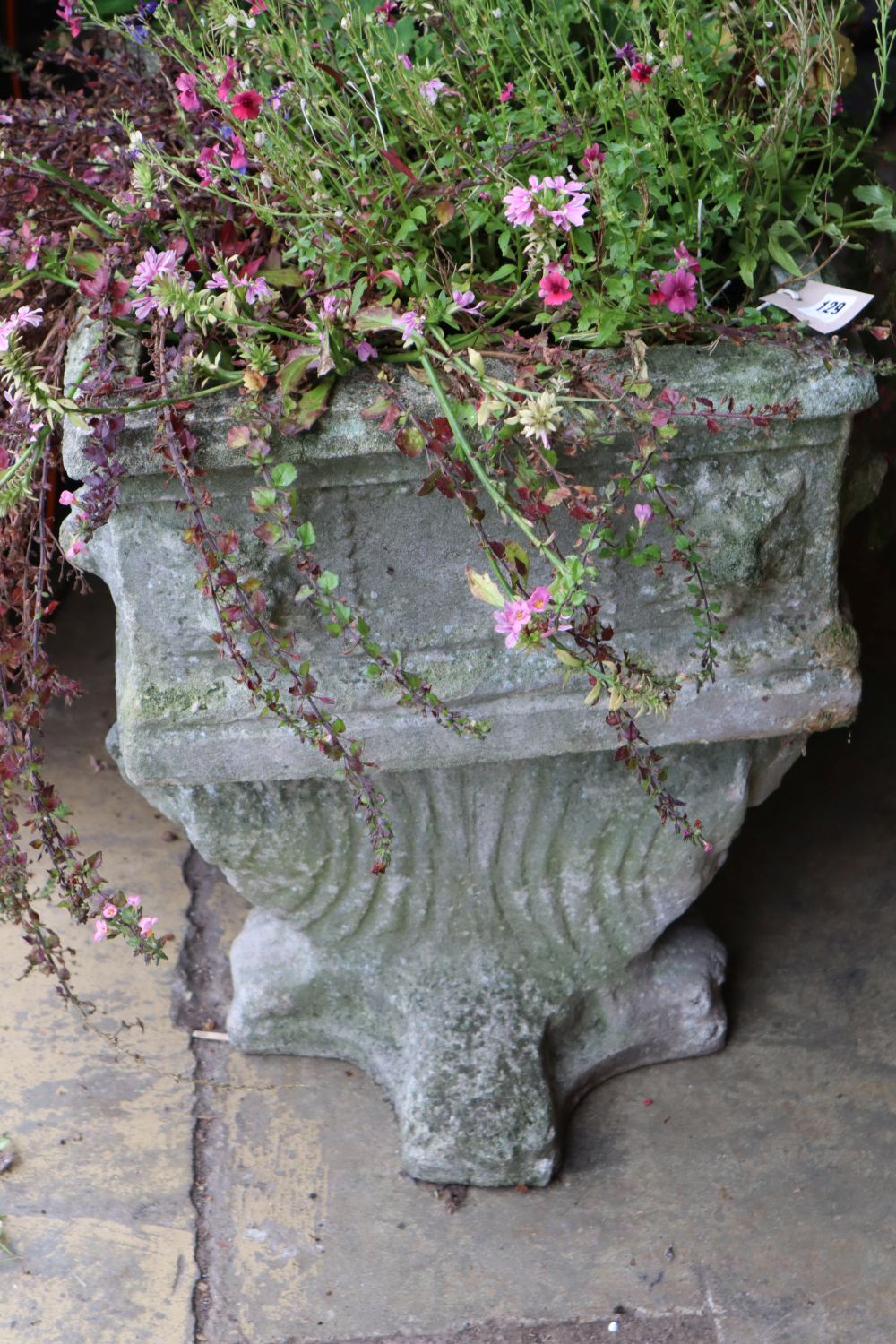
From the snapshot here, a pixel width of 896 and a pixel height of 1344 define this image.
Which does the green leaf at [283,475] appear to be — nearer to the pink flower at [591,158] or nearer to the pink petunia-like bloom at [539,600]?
the pink petunia-like bloom at [539,600]

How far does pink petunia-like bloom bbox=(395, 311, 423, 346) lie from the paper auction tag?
0.39 m

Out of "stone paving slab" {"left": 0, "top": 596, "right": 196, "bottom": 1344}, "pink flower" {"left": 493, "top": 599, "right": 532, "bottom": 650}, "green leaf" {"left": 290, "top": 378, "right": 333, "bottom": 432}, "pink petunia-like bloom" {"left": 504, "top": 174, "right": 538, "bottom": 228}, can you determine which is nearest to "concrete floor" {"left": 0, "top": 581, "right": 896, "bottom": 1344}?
"stone paving slab" {"left": 0, "top": 596, "right": 196, "bottom": 1344}

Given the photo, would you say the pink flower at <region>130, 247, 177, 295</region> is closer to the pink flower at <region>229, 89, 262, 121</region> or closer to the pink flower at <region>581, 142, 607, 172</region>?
the pink flower at <region>229, 89, 262, 121</region>

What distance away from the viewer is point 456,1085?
5.57 feet

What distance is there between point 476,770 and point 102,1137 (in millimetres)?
697

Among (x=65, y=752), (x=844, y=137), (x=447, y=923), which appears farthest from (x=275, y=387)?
(x=65, y=752)

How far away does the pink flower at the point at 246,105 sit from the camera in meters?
1.30

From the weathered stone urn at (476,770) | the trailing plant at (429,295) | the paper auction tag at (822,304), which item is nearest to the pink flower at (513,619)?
the trailing plant at (429,295)

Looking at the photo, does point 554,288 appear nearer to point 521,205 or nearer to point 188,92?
point 521,205

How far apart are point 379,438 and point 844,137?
0.84 meters

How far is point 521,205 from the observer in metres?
1.26

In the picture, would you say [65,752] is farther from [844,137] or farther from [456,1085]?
[844,137]

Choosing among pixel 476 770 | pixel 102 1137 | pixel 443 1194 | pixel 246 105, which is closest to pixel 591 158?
pixel 246 105

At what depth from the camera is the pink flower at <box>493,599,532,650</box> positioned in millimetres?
1167
